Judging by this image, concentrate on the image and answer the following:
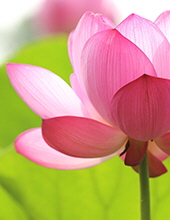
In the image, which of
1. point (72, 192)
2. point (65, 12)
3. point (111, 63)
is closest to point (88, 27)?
point (111, 63)

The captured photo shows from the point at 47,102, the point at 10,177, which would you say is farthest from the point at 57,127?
the point at 10,177

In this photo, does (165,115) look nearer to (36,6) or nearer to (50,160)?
(50,160)

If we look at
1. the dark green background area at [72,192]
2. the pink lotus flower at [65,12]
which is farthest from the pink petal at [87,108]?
the pink lotus flower at [65,12]

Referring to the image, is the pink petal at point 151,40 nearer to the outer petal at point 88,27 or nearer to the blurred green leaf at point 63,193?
the outer petal at point 88,27

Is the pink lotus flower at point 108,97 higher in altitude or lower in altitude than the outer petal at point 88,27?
lower

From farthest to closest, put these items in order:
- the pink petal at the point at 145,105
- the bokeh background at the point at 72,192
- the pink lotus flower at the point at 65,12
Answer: the pink lotus flower at the point at 65,12, the bokeh background at the point at 72,192, the pink petal at the point at 145,105

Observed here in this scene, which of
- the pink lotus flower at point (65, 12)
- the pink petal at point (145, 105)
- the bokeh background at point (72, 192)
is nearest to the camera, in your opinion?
the pink petal at point (145, 105)

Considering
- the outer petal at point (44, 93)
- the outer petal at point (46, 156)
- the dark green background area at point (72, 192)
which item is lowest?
the dark green background area at point (72, 192)
